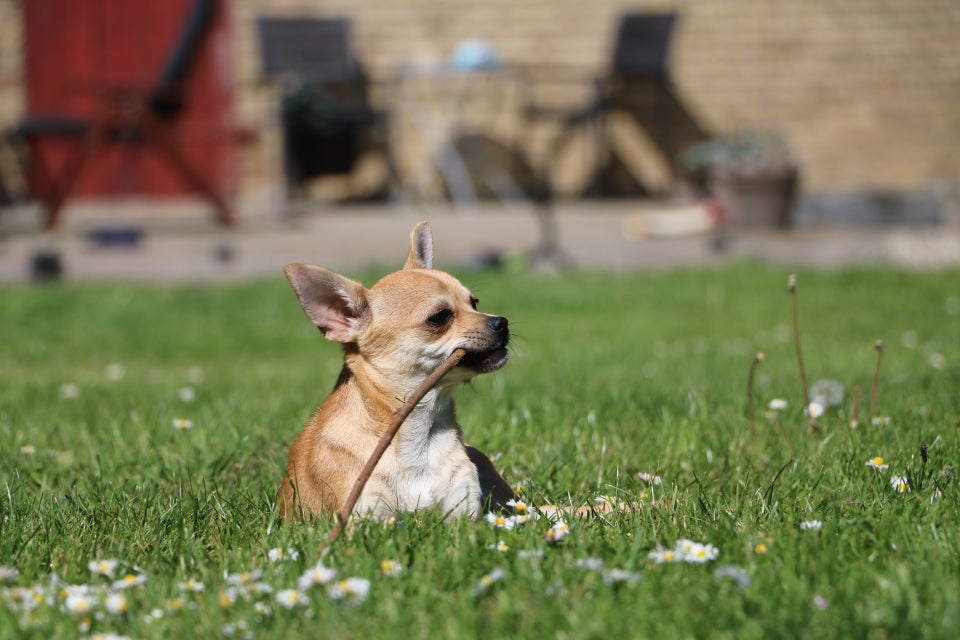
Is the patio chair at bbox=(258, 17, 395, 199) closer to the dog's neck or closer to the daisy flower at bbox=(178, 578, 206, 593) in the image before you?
the dog's neck

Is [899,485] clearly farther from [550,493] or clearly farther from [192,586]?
[192,586]

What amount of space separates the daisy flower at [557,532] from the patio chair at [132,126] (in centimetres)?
870

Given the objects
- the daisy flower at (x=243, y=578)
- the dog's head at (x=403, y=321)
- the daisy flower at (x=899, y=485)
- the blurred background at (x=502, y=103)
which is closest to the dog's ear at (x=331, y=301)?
the dog's head at (x=403, y=321)

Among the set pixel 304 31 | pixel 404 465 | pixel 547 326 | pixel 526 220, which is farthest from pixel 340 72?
pixel 404 465

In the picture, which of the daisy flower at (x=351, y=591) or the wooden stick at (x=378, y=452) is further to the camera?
the wooden stick at (x=378, y=452)

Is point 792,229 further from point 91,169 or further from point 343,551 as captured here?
point 343,551

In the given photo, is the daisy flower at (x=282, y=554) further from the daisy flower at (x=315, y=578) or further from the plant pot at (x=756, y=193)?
the plant pot at (x=756, y=193)

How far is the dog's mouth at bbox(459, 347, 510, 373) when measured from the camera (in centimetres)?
314

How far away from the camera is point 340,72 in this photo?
1330 cm

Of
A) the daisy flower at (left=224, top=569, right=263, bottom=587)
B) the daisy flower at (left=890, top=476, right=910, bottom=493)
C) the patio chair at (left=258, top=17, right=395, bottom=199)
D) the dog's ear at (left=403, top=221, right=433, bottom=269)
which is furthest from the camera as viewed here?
the patio chair at (left=258, top=17, right=395, bottom=199)

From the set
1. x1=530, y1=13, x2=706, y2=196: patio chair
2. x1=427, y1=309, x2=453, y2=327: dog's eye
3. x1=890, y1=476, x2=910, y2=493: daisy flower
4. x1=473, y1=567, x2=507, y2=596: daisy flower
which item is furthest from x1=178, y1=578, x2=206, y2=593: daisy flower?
x1=530, y1=13, x2=706, y2=196: patio chair

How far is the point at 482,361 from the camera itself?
3148mm

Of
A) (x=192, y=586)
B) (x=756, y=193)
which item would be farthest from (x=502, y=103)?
(x=192, y=586)

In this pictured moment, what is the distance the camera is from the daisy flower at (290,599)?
244cm
